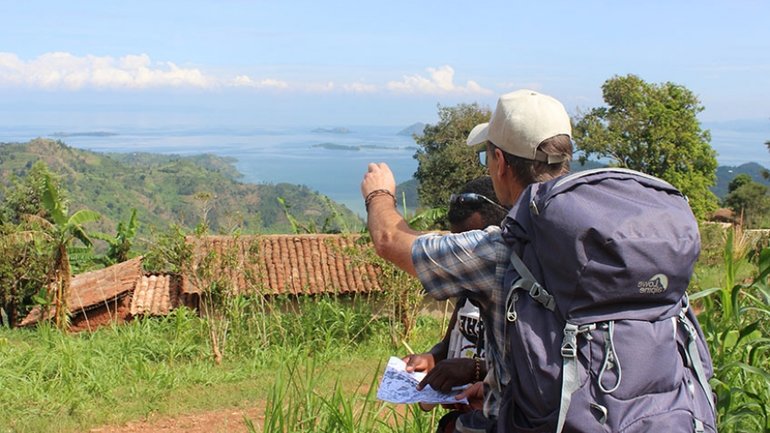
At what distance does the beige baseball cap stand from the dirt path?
13.2 ft

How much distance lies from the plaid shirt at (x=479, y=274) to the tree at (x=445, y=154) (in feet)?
89.9

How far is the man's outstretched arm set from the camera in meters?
1.82

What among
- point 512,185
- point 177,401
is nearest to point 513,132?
point 512,185

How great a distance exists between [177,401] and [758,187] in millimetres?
36760

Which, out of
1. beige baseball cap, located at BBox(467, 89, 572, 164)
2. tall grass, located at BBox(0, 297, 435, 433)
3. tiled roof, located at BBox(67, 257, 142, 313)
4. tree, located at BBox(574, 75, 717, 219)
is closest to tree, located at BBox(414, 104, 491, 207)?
tree, located at BBox(574, 75, 717, 219)

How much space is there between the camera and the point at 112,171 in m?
84.9

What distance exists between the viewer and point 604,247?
1537 millimetres

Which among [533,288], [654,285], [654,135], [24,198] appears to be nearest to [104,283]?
[24,198]

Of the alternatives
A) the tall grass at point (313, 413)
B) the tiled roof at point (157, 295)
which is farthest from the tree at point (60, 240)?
the tall grass at point (313, 413)

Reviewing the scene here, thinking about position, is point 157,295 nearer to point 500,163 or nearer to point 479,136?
point 479,136

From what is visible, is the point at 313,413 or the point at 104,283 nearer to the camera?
the point at 313,413

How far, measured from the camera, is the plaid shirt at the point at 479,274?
1702mm

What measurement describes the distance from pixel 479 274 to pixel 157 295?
16.4 meters

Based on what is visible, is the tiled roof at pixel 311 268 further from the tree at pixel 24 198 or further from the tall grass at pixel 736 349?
the tall grass at pixel 736 349
